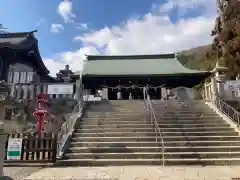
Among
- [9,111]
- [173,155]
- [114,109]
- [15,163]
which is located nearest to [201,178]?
[173,155]

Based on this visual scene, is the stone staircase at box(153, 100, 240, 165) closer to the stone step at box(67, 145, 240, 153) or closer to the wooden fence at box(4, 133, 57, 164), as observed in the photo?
the stone step at box(67, 145, 240, 153)

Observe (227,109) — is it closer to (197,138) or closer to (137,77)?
(197,138)

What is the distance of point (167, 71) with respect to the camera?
2180cm

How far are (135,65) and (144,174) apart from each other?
61.0 feet

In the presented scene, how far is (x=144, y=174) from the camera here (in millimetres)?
7422

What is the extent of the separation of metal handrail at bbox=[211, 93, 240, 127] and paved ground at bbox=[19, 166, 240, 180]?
14.8 ft

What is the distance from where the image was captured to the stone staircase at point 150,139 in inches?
370

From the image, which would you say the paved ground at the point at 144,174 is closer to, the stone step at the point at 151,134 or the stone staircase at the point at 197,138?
the stone staircase at the point at 197,138

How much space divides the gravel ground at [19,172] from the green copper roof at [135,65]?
43.8 ft

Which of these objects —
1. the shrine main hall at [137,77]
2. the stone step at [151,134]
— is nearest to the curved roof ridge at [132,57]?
the shrine main hall at [137,77]

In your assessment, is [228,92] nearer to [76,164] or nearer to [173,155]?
[173,155]

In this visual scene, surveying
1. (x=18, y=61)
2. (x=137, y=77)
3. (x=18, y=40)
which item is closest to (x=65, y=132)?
(x=137, y=77)

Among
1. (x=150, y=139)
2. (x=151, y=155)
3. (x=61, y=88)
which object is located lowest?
(x=151, y=155)

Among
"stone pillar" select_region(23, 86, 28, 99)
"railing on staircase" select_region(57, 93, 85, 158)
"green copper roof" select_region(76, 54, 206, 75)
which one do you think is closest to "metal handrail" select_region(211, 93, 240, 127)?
"green copper roof" select_region(76, 54, 206, 75)
